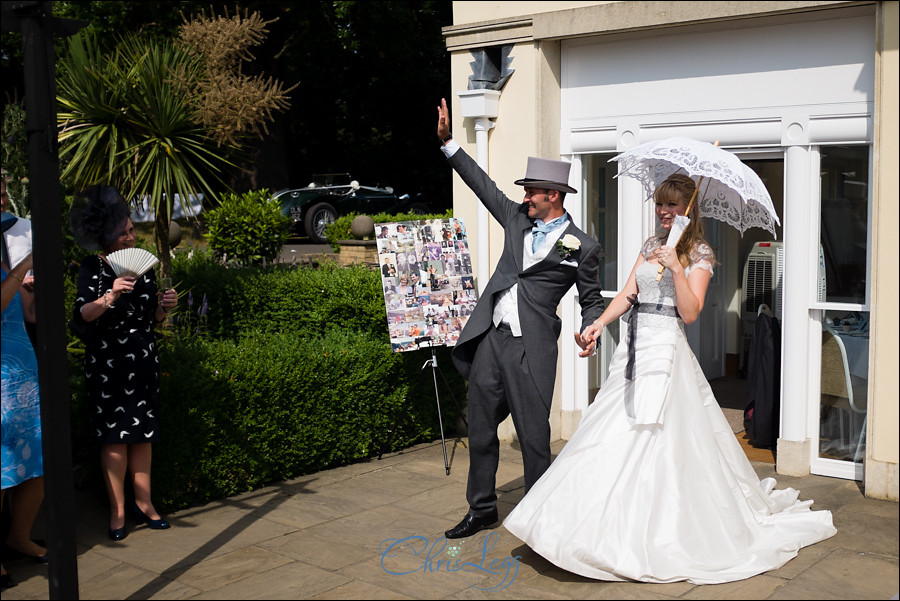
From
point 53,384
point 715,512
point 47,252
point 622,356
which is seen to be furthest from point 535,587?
point 47,252

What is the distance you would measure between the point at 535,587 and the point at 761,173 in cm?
557

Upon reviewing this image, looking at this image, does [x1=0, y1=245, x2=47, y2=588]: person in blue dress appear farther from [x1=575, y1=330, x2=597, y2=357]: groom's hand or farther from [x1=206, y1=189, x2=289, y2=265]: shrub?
[x1=206, y1=189, x2=289, y2=265]: shrub

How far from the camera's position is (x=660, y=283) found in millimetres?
4793

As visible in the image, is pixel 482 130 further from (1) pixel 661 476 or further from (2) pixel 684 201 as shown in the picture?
(1) pixel 661 476

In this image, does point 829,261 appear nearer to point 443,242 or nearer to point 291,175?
point 443,242

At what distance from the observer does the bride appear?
433 centimetres

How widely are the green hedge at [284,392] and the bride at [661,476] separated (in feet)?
6.94

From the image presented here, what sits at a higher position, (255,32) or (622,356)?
(255,32)

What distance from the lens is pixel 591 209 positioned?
7.17 meters

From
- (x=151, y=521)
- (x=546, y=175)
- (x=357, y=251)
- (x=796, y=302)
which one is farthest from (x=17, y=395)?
(x=357, y=251)

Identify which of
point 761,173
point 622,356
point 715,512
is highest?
point 761,173

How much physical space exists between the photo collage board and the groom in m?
1.61
